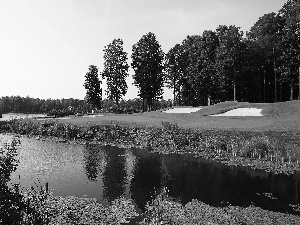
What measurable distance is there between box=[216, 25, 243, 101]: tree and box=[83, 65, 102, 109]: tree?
42.6 m

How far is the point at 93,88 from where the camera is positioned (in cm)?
8894

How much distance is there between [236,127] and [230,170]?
10.5 meters

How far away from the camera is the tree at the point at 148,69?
73.6 m

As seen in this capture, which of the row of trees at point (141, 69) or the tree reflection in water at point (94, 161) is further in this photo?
the row of trees at point (141, 69)

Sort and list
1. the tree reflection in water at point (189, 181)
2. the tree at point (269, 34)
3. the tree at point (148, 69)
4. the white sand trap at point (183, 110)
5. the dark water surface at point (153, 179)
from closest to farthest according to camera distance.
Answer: the tree reflection in water at point (189, 181)
the dark water surface at point (153, 179)
the white sand trap at point (183, 110)
the tree at point (269, 34)
the tree at point (148, 69)

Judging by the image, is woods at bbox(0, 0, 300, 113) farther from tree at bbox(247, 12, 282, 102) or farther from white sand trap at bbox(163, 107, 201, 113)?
white sand trap at bbox(163, 107, 201, 113)

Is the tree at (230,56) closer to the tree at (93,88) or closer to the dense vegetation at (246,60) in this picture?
the dense vegetation at (246,60)

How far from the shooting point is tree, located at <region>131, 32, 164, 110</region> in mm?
73625

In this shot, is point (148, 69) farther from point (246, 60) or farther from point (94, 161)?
point (94, 161)

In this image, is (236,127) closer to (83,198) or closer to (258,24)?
(83,198)

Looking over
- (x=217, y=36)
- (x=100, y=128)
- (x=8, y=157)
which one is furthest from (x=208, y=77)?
(x=8, y=157)

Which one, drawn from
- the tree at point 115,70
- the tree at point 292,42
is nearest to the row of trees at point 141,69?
the tree at point 115,70

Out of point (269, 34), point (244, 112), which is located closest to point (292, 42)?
point (269, 34)

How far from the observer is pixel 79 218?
13000 mm
